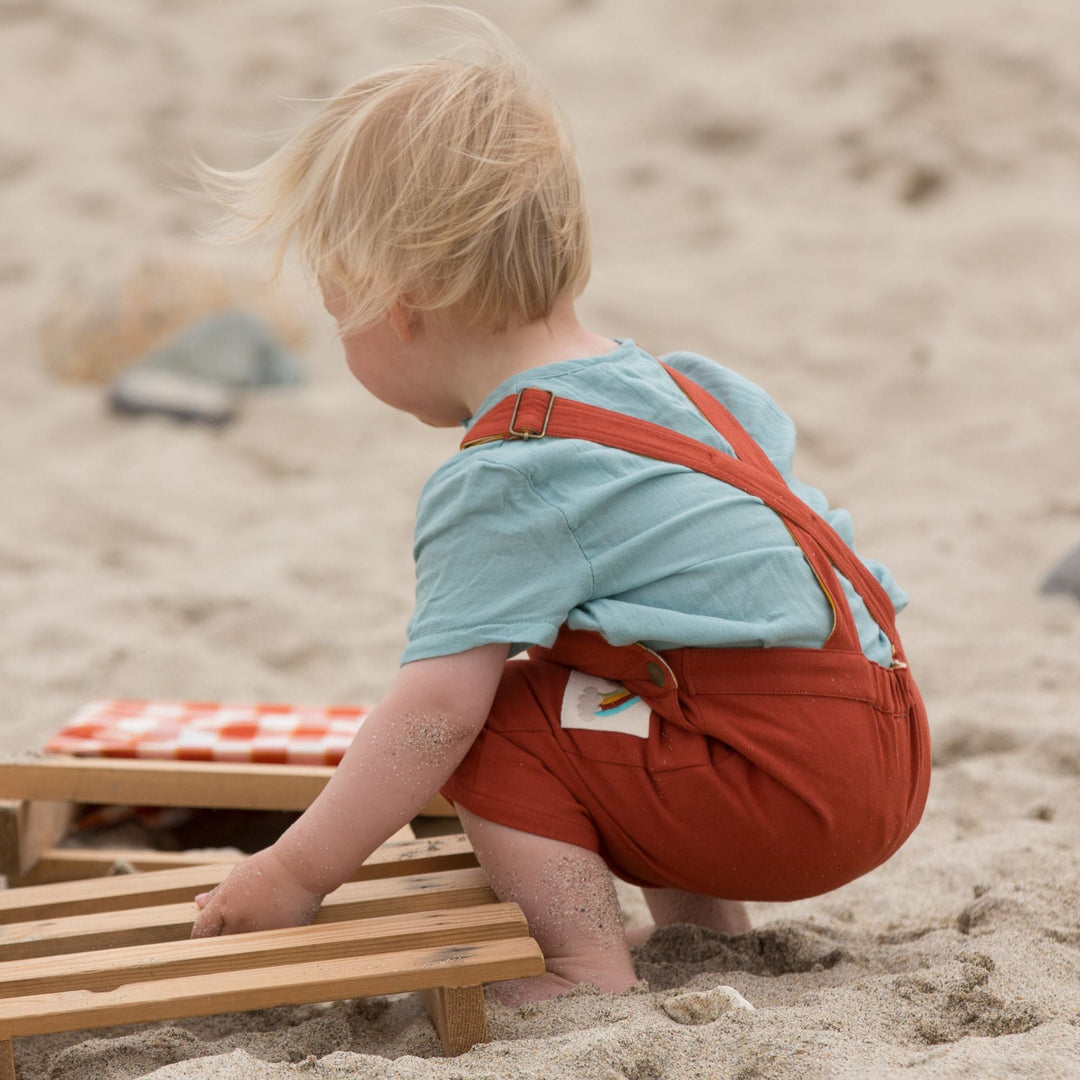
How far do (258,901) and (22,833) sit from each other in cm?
55

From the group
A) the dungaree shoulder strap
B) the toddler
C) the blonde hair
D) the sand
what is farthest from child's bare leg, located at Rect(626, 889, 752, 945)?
the blonde hair

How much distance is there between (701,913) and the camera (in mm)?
1559

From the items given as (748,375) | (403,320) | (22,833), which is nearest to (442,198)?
(403,320)

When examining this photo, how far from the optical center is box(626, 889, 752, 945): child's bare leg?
61.3 inches

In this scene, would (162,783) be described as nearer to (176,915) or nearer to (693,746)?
(176,915)

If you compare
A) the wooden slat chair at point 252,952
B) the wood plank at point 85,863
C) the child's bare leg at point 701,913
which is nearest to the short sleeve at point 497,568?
the wooden slat chair at point 252,952

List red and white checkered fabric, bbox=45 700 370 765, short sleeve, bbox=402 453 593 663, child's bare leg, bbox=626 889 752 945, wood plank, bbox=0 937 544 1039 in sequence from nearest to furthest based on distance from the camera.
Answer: wood plank, bbox=0 937 544 1039
short sleeve, bbox=402 453 593 663
child's bare leg, bbox=626 889 752 945
red and white checkered fabric, bbox=45 700 370 765

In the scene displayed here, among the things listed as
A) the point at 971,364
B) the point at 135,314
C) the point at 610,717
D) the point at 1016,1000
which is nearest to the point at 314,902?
the point at 610,717

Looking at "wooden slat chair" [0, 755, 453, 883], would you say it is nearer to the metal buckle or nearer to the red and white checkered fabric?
the red and white checkered fabric

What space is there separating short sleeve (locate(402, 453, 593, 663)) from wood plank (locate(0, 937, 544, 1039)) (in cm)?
28

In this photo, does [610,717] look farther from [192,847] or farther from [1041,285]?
[1041,285]

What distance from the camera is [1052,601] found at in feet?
8.75

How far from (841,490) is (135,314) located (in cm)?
231

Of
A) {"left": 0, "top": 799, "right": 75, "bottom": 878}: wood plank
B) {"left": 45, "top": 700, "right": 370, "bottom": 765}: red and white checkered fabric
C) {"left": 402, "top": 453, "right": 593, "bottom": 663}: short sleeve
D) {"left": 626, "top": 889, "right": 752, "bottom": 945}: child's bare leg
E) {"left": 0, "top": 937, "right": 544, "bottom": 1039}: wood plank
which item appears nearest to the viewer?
{"left": 0, "top": 937, "right": 544, "bottom": 1039}: wood plank
